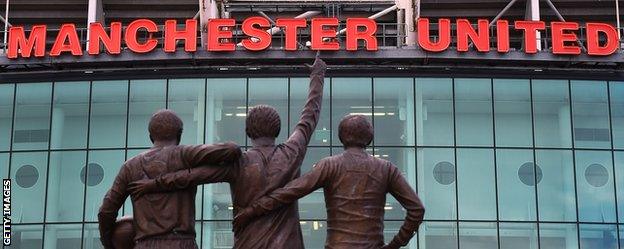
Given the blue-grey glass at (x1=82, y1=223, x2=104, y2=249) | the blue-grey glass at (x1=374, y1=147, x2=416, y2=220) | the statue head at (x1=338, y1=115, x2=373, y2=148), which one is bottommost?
the blue-grey glass at (x1=82, y1=223, x2=104, y2=249)

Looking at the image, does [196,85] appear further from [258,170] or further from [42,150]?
[258,170]

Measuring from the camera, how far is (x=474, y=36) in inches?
1367

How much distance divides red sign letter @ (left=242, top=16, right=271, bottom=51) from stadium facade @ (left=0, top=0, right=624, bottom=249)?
21cm

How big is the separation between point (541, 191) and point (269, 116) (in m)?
25.5

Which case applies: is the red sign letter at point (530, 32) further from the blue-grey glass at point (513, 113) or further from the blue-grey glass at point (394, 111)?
the blue-grey glass at point (394, 111)

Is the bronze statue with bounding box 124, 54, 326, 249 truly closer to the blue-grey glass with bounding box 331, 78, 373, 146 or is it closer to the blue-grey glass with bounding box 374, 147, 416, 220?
the blue-grey glass with bounding box 374, 147, 416, 220

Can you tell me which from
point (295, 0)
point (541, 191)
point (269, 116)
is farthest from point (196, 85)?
point (269, 116)

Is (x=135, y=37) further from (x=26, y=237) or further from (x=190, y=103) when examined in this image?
(x=26, y=237)

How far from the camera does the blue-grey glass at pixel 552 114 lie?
34.6 m

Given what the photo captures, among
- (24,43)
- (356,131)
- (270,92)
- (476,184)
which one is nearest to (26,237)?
(24,43)

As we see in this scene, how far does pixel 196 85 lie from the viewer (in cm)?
3512

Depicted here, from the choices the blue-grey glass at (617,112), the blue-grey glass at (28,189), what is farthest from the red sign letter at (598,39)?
the blue-grey glass at (28,189)

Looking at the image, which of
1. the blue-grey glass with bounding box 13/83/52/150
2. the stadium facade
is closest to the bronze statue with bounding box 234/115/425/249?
the stadium facade

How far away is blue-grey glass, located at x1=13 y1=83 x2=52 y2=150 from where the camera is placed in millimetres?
34969
